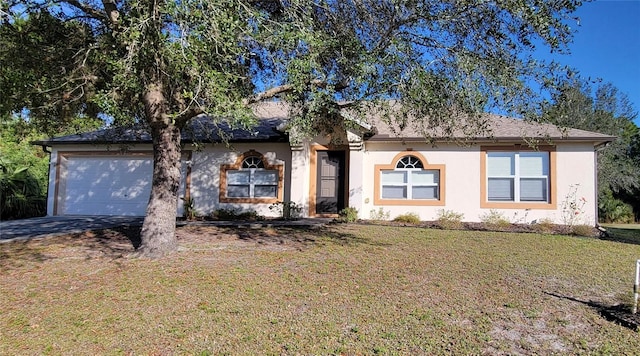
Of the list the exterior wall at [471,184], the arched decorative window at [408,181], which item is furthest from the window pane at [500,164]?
the arched decorative window at [408,181]

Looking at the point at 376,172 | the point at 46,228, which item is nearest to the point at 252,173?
the point at 376,172

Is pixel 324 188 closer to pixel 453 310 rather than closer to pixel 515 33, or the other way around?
pixel 515 33

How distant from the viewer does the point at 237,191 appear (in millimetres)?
15070

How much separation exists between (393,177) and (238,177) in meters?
5.91

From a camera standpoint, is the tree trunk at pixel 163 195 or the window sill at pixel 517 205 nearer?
the tree trunk at pixel 163 195

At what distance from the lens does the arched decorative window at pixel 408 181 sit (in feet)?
46.5

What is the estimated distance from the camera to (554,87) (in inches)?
284

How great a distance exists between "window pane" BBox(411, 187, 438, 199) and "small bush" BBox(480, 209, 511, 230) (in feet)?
5.91

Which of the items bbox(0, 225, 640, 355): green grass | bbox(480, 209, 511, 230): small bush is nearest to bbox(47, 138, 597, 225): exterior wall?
bbox(480, 209, 511, 230): small bush

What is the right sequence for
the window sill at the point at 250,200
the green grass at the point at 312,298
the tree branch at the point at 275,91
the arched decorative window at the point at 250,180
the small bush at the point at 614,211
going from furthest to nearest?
the small bush at the point at 614,211, the arched decorative window at the point at 250,180, the window sill at the point at 250,200, the tree branch at the point at 275,91, the green grass at the point at 312,298

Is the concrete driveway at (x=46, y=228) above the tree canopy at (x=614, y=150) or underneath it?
underneath

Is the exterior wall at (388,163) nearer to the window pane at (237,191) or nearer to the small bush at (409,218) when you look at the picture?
the small bush at (409,218)

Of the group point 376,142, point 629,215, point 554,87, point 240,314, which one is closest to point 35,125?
point 240,314

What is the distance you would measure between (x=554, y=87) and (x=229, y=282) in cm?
677
